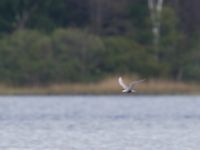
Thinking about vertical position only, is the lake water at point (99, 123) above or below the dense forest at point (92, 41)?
below

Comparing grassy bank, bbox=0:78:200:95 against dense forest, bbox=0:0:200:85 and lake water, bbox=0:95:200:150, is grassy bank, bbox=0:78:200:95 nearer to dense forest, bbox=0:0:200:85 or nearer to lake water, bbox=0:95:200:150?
lake water, bbox=0:95:200:150

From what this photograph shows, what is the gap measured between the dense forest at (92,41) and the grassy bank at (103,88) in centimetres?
76

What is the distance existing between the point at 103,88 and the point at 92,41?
3944 mm

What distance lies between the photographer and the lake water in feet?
116

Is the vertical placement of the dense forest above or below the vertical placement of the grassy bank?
above

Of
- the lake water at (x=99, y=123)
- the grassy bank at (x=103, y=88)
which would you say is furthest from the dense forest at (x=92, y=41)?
the lake water at (x=99, y=123)

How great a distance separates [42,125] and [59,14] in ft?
89.6

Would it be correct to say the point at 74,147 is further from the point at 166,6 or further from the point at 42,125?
the point at 166,6

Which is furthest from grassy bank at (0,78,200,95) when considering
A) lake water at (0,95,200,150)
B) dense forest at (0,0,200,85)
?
dense forest at (0,0,200,85)

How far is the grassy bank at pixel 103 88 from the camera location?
197 ft

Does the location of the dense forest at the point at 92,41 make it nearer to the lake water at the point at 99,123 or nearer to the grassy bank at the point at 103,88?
the grassy bank at the point at 103,88

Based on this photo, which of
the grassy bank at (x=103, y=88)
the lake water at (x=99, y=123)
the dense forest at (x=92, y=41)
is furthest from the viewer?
the dense forest at (x=92, y=41)

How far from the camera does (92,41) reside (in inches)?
2490

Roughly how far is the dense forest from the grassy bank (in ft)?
2.50
